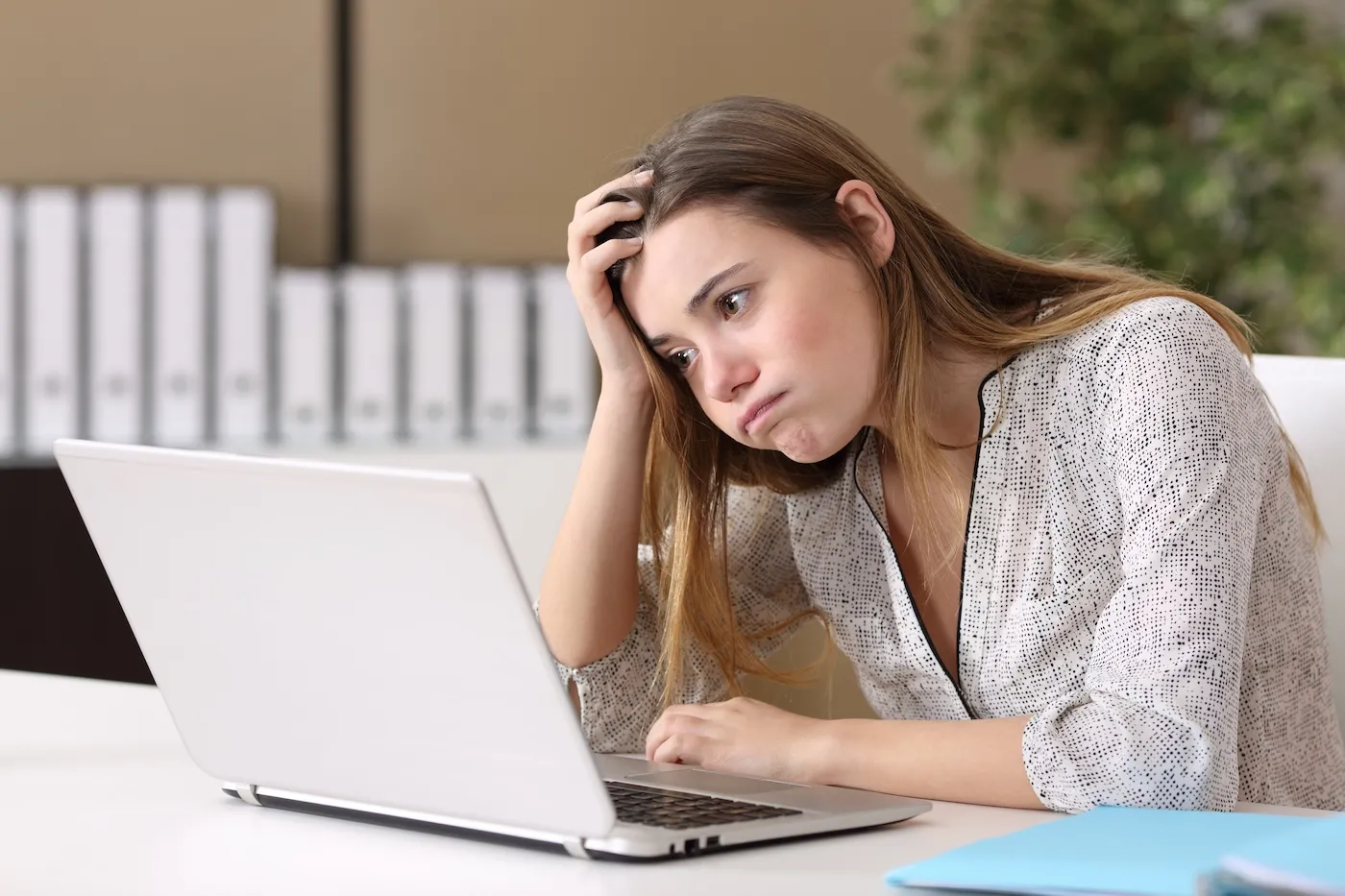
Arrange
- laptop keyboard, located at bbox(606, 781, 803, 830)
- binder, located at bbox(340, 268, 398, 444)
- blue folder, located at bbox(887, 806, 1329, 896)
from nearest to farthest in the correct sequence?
blue folder, located at bbox(887, 806, 1329, 896), laptop keyboard, located at bbox(606, 781, 803, 830), binder, located at bbox(340, 268, 398, 444)

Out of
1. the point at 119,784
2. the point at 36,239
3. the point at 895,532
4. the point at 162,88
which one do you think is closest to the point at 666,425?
the point at 895,532

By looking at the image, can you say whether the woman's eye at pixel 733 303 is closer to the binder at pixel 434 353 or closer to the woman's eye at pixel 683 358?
the woman's eye at pixel 683 358

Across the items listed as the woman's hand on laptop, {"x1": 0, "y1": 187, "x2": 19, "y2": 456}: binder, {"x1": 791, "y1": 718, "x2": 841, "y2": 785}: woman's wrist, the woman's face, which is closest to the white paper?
{"x1": 0, "y1": 187, "x2": 19, "y2": 456}: binder

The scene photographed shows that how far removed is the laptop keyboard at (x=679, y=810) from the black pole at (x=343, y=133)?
204 cm

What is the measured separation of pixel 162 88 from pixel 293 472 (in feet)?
7.18

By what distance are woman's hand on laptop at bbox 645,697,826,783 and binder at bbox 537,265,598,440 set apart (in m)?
1.57

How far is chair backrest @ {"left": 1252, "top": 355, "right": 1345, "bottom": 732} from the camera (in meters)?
1.31

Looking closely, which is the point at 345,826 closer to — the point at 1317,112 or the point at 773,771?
the point at 773,771

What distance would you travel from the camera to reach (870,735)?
97 centimetres

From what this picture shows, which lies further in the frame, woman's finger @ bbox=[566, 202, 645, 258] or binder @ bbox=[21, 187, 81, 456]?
binder @ bbox=[21, 187, 81, 456]

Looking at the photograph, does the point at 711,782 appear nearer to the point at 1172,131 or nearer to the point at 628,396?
the point at 628,396

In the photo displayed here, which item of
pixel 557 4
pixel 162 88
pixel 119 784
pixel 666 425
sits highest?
pixel 557 4

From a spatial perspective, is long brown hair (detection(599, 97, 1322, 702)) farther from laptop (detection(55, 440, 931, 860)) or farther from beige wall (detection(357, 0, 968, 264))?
beige wall (detection(357, 0, 968, 264))

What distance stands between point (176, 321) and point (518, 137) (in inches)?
29.6
